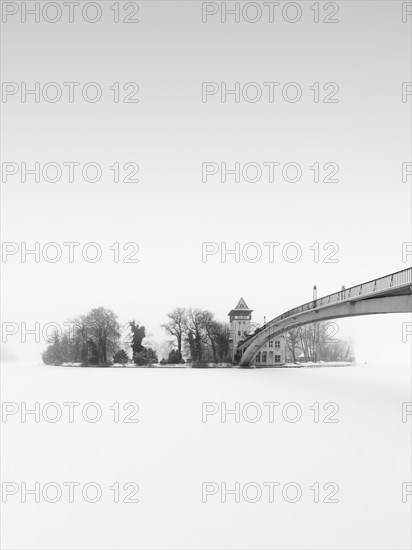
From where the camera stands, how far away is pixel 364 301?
27.1m

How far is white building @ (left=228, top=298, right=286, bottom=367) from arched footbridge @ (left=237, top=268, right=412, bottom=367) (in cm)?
2950

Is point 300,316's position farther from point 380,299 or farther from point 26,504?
point 26,504

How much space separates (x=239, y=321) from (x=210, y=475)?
69.3 meters

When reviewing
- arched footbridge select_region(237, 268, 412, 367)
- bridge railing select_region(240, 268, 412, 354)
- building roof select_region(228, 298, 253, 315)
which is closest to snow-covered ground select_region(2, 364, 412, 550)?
arched footbridge select_region(237, 268, 412, 367)

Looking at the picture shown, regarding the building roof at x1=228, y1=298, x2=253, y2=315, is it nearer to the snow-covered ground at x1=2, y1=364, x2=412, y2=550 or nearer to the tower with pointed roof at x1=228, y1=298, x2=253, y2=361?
the tower with pointed roof at x1=228, y1=298, x2=253, y2=361

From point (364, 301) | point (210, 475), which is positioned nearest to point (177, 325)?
point (364, 301)

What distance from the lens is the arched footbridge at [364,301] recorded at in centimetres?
2154

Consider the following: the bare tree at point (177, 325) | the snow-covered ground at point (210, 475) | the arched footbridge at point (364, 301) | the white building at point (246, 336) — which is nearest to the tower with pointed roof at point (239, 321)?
the white building at point (246, 336)

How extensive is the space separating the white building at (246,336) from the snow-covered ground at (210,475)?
52744 millimetres

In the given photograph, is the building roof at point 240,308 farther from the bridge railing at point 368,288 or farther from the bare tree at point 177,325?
the bridge railing at point 368,288

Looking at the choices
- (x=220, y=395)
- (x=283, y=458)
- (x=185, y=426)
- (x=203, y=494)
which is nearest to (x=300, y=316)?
(x=220, y=395)

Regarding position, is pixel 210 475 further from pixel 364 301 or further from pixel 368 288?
pixel 364 301

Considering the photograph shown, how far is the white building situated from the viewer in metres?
73.9

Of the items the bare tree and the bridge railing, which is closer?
the bridge railing
